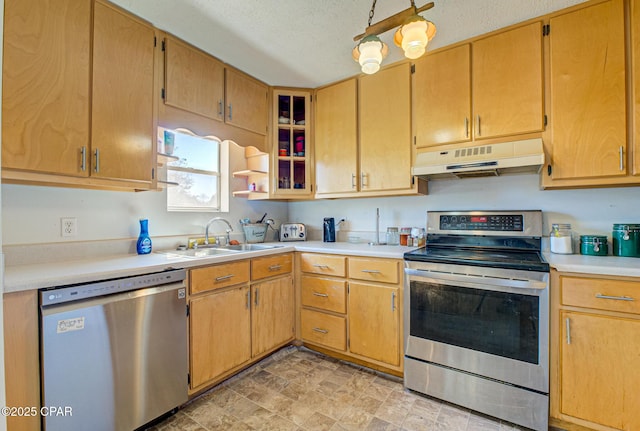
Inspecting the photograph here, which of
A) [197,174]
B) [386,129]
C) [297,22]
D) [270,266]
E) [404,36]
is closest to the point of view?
[404,36]

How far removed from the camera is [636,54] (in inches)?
69.5

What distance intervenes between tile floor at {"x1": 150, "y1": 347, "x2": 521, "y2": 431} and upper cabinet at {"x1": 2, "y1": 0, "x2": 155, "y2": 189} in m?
1.46

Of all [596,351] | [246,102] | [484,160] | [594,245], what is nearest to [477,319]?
[596,351]

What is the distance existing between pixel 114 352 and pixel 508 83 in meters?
2.82

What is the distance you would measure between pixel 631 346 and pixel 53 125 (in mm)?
3102

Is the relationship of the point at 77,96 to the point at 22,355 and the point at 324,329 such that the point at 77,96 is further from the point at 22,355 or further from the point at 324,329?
the point at 324,329

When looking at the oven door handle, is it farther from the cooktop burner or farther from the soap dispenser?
the soap dispenser

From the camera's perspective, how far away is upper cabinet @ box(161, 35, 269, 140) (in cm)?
210

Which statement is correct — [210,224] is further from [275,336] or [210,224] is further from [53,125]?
[53,125]

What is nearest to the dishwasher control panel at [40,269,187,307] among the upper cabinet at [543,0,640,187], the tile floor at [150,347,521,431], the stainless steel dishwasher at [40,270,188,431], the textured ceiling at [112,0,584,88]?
the stainless steel dishwasher at [40,270,188,431]

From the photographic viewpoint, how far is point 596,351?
1.61 m

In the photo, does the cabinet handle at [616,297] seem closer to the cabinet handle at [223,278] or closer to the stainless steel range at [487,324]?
the stainless steel range at [487,324]

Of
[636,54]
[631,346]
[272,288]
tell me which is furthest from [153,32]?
[631,346]

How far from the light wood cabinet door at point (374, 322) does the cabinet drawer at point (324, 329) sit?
0.08 metres
